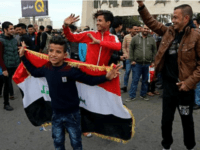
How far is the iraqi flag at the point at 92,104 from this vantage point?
106 inches

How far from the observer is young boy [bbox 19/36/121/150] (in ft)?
8.06

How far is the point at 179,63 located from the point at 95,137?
1.92 metres

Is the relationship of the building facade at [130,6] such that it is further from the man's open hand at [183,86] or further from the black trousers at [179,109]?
the man's open hand at [183,86]

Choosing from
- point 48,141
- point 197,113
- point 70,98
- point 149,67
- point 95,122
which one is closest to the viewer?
point 70,98

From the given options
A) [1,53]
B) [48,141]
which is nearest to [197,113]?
[48,141]

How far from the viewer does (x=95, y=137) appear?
3670 mm

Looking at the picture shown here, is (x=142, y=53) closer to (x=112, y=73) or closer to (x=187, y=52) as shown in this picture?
(x=187, y=52)

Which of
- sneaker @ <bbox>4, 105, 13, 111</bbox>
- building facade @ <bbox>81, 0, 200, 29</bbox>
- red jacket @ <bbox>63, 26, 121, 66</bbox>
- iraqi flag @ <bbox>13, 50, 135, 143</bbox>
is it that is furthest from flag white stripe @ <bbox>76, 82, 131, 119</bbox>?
building facade @ <bbox>81, 0, 200, 29</bbox>

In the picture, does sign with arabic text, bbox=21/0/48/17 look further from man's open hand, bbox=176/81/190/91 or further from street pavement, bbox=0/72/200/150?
man's open hand, bbox=176/81/190/91

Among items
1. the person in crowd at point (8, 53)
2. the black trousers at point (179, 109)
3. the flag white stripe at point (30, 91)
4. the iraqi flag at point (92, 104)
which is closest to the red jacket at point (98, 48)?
the iraqi flag at point (92, 104)

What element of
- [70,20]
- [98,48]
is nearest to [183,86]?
[98,48]

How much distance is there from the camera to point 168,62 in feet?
9.21

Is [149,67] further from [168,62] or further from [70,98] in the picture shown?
[70,98]

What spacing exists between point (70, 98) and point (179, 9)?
1.69m
